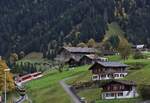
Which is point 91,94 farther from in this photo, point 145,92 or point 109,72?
point 109,72

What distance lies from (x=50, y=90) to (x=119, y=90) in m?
17.8

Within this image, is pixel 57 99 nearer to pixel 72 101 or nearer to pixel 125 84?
pixel 72 101

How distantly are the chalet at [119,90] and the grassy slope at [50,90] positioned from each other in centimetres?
863

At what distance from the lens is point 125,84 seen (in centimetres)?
11650

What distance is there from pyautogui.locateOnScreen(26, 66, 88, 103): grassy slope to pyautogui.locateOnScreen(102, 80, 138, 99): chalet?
8628 millimetres

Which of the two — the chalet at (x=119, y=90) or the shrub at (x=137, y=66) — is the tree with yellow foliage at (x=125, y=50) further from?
the chalet at (x=119, y=90)

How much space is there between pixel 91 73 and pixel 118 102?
32259mm

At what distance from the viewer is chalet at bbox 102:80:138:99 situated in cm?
11575

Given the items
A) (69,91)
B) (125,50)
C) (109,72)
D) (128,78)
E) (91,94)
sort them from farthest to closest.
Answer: (125,50), (109,72), (128,78), (69,91), (91,94)

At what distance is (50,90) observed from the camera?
126438 mm

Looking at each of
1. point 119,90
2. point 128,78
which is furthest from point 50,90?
point 128,78

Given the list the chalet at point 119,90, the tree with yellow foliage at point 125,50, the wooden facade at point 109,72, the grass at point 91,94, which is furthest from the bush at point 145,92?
the tree with yellow foliage at point 125,50

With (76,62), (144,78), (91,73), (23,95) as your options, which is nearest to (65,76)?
(91,73)

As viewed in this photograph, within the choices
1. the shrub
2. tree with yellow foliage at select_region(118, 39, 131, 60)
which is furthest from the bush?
tree with yellow foliage at select_region(118, 39, 131, 60)
